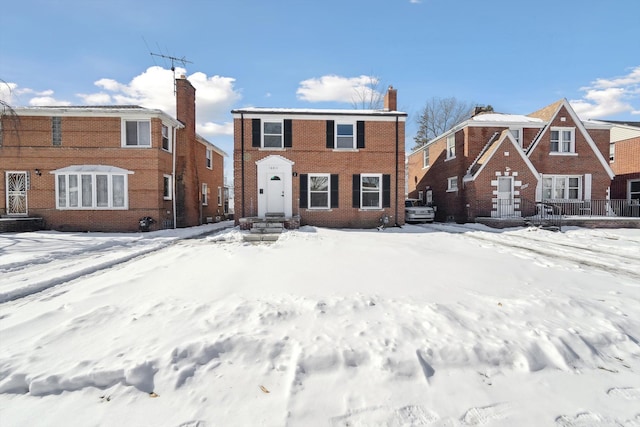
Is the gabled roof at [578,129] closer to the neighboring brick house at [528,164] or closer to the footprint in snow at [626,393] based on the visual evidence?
the neighboring brick house at [528,164]

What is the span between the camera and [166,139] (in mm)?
16812

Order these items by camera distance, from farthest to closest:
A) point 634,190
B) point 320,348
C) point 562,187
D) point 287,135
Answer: point 634,190, point 562,187, point 287,135, point 320,348

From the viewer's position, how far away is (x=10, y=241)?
11.1 m

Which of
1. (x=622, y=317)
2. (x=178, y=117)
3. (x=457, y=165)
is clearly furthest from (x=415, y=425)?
(x=457, y=165)

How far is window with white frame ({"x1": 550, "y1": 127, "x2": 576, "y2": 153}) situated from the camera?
1986 cm

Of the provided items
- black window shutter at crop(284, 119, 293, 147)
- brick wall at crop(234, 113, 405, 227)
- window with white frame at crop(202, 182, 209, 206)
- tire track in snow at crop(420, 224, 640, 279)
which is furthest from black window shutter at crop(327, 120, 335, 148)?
window with white frame at crop(202, 182, 209, 206)

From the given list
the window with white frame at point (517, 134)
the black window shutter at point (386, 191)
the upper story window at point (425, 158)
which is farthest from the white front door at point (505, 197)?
the upper story window at point (425, 158)

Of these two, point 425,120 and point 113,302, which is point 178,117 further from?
point 425,120

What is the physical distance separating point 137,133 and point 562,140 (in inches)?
999

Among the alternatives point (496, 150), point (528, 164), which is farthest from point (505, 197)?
point (496, 150)

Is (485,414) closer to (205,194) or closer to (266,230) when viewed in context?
(266,230)

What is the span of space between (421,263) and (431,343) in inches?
155

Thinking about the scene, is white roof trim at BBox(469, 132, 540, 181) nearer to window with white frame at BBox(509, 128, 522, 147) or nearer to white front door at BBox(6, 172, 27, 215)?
window with white frame at BBox(509, 128, 522, 147)

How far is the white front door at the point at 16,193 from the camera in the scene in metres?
15.4
